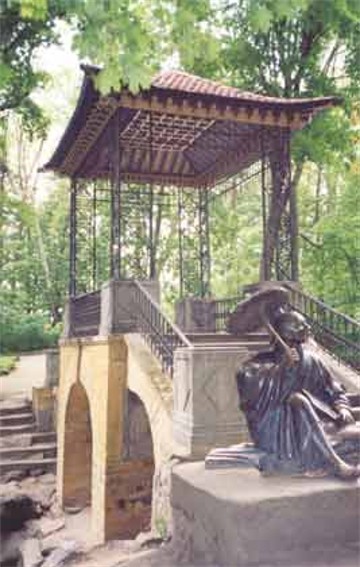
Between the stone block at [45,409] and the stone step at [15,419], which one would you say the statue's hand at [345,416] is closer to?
the stone block at [45,409]

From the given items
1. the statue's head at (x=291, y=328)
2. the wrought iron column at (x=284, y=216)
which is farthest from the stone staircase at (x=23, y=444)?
the statue's head at (x=291, y=328)

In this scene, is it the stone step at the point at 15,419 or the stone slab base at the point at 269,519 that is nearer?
the stone slab base at the point at 269,519

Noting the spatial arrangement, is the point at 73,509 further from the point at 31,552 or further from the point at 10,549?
the point at 31,552

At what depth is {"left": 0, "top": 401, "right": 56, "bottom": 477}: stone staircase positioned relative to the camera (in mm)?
13625

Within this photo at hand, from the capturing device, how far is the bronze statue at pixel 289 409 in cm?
457

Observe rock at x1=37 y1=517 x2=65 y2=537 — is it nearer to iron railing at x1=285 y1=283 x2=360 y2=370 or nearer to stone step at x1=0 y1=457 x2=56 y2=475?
stone step at x1=0 y1=457 x2=56 y2=475

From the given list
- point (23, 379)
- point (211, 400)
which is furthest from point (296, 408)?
point (23, 379)

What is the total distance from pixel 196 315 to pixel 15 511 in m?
5.76

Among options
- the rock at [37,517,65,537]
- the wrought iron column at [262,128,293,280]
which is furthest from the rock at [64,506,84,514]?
the wrought iron column at [262,128,293,280]

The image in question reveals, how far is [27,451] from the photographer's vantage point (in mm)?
14102

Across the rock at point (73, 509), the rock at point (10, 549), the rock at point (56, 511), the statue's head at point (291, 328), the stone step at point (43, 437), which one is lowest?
the rock at point (56, 511)

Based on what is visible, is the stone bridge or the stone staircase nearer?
the stone bridge

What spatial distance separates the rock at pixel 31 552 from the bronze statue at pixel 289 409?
16.4ft

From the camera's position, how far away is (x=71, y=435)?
1279 cm
